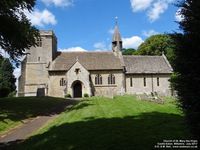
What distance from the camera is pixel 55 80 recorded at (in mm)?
38094

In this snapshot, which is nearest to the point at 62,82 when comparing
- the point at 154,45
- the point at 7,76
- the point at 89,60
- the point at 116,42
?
the point at 89,60

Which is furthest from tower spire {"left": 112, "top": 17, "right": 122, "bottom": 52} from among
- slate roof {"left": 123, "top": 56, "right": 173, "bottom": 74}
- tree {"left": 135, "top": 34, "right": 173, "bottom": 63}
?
tree {"left": 135, "top": 34, "right": 173, "bottom": 63}

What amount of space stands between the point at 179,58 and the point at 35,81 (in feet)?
123

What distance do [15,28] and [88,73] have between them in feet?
62.9

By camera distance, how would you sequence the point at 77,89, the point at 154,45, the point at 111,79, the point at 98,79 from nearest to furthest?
the point at 77,89 → the point at 98,79 → the point at 111,79 → the point at 154,45

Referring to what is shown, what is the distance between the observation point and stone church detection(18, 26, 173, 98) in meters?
36.9

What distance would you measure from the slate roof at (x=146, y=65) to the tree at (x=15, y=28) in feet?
78.1

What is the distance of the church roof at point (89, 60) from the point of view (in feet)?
127

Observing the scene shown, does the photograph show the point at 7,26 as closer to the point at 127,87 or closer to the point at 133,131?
the point at 133,131

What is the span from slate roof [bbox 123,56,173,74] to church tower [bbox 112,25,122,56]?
2154 mm

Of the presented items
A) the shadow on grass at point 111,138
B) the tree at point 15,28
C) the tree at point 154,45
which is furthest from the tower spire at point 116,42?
the shadow on grass at point 111,138

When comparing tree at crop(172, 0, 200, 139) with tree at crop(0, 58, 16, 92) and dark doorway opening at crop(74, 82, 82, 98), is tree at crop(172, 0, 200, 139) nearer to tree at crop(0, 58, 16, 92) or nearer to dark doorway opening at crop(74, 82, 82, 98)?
dark doorway opening at crop(74, 82, 82, 98)

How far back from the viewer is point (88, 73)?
119 feet

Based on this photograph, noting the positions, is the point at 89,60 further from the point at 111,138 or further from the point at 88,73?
the point at 111,138
